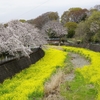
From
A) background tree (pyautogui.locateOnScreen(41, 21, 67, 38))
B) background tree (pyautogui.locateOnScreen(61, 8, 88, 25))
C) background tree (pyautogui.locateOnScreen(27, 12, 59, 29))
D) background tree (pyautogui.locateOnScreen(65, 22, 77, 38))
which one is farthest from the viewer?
background tree (pyautogui.locateOnScreen(61, 8, 88, 25))

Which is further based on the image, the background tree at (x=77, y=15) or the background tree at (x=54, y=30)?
the background tree at (x=77, y=15)

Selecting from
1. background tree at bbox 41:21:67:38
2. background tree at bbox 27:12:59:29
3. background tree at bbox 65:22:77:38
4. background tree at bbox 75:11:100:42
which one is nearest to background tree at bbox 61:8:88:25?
background tree at bbox 27:12:59:29

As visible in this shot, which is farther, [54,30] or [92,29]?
[54,30]

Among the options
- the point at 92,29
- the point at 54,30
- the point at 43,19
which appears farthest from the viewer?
the point at 43,19

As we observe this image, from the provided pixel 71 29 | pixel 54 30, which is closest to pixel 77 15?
pixel 71 29

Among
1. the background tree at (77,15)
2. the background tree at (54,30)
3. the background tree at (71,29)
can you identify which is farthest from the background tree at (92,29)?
the background tree at (77,15)

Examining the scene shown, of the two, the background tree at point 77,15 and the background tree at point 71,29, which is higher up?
the background tree at point 77,15

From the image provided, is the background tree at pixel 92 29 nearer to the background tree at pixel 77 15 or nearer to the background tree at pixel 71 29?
the background tree at pixel 71 29

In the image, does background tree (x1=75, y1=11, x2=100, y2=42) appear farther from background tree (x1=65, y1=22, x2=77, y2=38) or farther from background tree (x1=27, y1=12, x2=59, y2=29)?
background tree (x1=27, y1=12, x2=59, y2=29)

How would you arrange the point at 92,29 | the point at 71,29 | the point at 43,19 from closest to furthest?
the point at 92,29
the point at 71,29
the point at 43,19

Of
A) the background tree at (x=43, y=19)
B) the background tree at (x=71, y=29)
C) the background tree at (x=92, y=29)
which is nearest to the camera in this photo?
the background tree at (x=92, y=29)

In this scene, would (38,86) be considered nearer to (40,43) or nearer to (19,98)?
(19,98)

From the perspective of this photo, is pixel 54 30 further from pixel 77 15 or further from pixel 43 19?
pixel 77 15

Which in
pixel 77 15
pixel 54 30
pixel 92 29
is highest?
pixel 77 15
